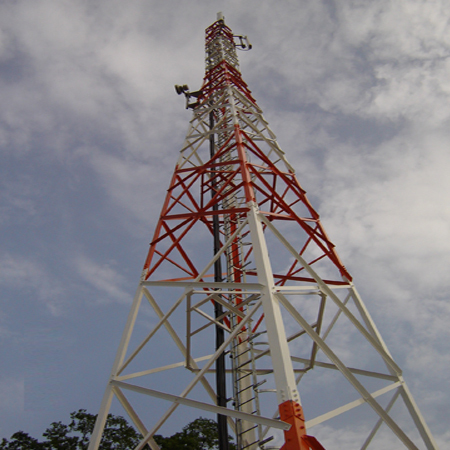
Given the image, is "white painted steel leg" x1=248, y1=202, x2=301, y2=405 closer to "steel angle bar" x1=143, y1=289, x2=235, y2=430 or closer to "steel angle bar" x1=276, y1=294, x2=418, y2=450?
"steel angle bar" x1=276, y1=294, x2=418, y2=450

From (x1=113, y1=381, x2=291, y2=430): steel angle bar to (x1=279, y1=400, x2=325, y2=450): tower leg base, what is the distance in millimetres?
89

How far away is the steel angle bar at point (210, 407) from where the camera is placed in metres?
4.93

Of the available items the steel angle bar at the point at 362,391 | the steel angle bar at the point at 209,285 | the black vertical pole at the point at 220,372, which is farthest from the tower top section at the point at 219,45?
the steel angle bar at the point at 362,391

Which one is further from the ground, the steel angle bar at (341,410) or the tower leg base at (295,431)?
the steel angle bar at (341,410)

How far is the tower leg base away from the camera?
4.69 m

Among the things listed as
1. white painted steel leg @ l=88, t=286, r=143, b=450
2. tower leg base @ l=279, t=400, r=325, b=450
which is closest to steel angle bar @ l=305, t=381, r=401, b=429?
tower leg base @ l=279, t=400, r=325, b=450

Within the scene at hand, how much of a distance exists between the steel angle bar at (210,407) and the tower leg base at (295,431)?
9 cm

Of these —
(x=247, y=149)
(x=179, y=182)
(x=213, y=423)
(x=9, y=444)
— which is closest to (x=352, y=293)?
(x=247, y=149)

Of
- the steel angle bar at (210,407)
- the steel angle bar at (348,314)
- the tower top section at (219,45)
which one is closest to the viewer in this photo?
the steel angle bar at (210,407)

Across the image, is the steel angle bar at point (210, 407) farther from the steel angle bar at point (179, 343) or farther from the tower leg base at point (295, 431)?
the steel angle bar at point (179, 343)

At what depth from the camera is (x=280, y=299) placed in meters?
6.23

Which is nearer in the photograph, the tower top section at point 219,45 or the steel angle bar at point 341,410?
the steel angle bar at point 341,410

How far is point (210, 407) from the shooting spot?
566cm

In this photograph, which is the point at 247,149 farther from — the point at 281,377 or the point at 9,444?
the point at 9,444
